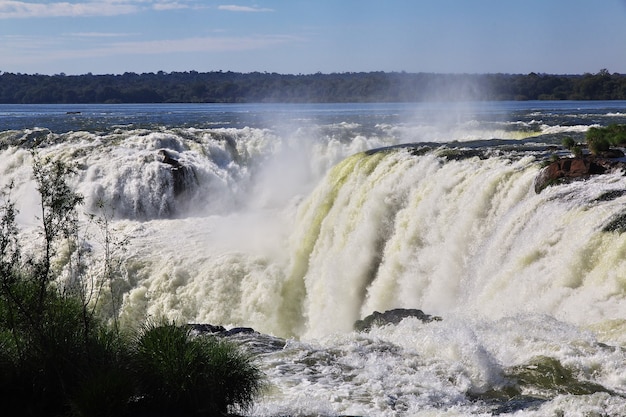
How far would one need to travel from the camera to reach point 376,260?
16.2 meters

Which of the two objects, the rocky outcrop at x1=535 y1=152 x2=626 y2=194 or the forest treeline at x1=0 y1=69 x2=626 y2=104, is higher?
the forest treeline at x1=0 y1=69 x2=626 y2=104

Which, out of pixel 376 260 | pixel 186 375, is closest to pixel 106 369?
pixel 186 375

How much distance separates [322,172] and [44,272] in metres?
21.4

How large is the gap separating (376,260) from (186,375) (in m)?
9.33

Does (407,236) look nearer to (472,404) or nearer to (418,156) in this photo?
(418,156)

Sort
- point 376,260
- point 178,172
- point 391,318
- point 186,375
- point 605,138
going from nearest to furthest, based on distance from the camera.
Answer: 1. point 186,375
2. point 391,318
3. point 376,260
4. point 605,138
5. point 178,172

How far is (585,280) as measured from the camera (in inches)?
436

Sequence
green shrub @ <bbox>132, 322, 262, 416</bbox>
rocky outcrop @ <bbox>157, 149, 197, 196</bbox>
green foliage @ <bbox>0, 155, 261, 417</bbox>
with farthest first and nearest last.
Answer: rocky outcrop @ <bbox>157, 149, 197, 196</bbox> < green shrub @ <bbox>132, 322, 262, 416</bbox> < green foliage @ <bbox>0, 155, 261, 417</bbox>

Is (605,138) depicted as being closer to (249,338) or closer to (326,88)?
(249,338)

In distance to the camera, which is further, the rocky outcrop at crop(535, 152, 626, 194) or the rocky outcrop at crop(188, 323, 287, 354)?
the rocky outcrop at crop(535, 152, 626, 194)

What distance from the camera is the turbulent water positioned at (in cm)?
888

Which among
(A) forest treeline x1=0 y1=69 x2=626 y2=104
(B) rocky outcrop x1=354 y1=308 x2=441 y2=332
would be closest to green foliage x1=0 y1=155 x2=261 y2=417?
(B) rocky outcrop x1=354 y1=308 x2=441 y2=332

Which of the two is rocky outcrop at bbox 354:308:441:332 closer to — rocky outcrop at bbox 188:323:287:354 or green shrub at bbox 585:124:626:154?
rocky outcrop at bbox 188:323:287:354

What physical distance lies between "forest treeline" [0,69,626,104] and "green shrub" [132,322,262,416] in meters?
68.3
